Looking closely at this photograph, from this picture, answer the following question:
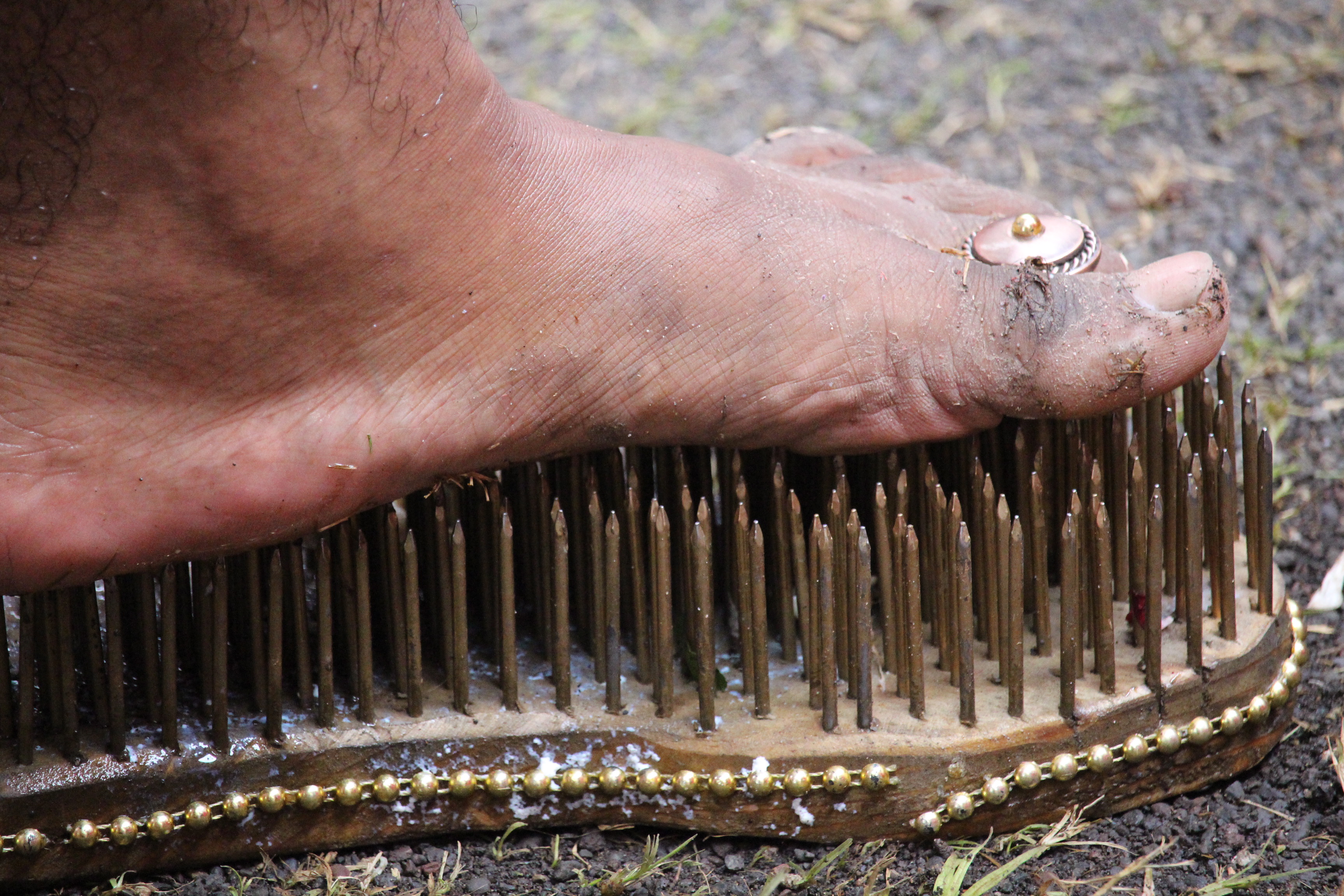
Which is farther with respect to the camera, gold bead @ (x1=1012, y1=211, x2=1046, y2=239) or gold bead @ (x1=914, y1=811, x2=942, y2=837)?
gold bead @ (x1=1012, y1=211, x2=1046, y2=239)

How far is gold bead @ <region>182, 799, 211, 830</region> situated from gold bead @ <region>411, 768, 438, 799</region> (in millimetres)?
182

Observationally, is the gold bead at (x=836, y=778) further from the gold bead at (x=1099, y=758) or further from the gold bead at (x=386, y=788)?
the gold bead at (x=386, y=788)

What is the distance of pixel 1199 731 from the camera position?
4.50 feet

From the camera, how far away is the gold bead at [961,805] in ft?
4.40

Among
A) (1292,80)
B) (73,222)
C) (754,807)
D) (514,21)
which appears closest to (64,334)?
(73,222)

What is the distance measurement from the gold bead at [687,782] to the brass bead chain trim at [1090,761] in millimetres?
200

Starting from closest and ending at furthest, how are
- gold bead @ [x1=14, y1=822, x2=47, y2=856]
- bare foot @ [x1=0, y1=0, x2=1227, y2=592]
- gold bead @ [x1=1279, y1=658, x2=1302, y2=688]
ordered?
bare foot @ [x1=0, y1=0, x2=1227, y2=592], gold bead @ [x1=14, y1=822, x2=47, y2=856], gold bead @ [x1=1279, y1=658, x2=1302, y2=688]

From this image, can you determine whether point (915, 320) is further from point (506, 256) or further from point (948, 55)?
point (948, 55)

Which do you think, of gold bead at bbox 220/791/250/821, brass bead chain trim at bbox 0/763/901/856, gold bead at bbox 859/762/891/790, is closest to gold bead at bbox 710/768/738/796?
brass bead chain trim at bbox 0/763/901/856

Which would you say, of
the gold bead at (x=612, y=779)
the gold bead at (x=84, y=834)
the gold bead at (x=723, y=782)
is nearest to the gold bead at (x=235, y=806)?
the gold bead at (x=84, y=834)

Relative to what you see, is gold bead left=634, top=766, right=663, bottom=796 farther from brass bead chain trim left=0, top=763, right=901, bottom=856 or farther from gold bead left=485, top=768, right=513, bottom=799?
gold bead left=485, top=768, right=513, bottom=799

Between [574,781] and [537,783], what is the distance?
0.12 feet

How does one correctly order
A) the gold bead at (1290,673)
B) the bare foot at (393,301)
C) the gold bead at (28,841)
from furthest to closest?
the gold bead at (1290,673)
the gold bead at (28,841)
the bare foot at (393,301)

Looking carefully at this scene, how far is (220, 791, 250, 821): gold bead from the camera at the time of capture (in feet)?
4.42
